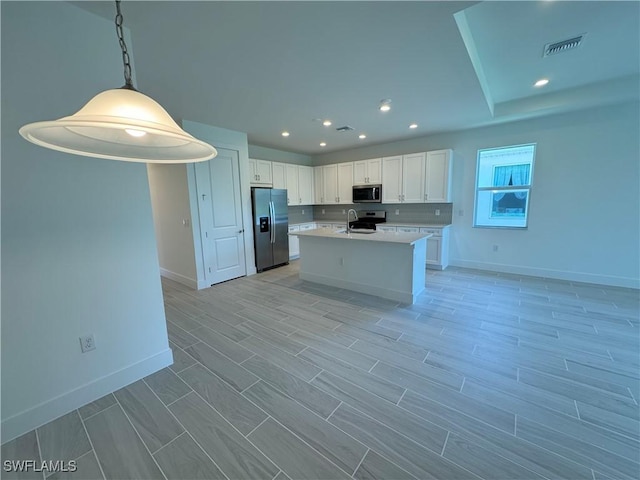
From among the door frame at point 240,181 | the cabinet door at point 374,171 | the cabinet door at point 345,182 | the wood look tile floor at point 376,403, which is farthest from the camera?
the cabinet door at point 345,182

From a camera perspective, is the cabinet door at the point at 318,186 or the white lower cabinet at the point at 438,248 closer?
the white lower cabinet at the point at 438,248

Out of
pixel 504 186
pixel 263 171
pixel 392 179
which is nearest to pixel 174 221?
pixel 263 171

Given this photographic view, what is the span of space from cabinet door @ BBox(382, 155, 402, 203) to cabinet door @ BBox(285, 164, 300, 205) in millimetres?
2151

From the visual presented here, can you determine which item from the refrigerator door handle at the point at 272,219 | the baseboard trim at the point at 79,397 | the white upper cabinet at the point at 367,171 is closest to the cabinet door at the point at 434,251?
the white upper cabinet at the point at 367,171

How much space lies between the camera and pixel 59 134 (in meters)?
0.90

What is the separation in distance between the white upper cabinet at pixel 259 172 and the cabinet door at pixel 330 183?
64.2 inches

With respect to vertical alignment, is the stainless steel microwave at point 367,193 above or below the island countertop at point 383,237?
above

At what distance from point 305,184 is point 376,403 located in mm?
5567

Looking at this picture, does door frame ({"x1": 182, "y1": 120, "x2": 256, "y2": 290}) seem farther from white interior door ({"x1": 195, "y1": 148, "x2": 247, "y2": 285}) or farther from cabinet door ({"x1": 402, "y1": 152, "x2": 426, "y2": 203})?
cabinet door ({"x1": 402, "y1": 152, "x2": 426, "y2": 203})

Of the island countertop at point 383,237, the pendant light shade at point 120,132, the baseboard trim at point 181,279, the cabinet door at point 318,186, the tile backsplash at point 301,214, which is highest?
the cabinet door at point 318,186

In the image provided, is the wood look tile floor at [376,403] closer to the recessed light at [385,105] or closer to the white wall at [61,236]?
the white wall at [61,236]

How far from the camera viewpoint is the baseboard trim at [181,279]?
424 centimetres

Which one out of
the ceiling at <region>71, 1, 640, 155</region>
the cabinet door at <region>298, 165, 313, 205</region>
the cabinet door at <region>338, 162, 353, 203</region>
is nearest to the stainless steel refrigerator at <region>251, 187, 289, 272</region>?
the cabinet door at <region>298, 165, 313, 205</region>

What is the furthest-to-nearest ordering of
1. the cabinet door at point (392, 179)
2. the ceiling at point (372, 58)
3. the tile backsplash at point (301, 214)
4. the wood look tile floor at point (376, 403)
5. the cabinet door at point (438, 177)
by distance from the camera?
the tile backsplash at point (301, 214)
the cabinet door at point (392, 179)
the cabinet door at point (438, 177)
the ceiling at point (372, 58)
the wood look tile floor at point (376, 403)
